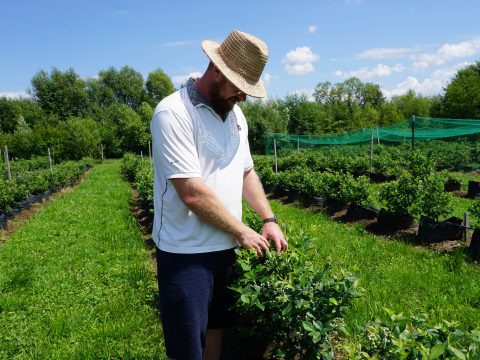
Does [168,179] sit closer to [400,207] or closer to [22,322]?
[22,322]

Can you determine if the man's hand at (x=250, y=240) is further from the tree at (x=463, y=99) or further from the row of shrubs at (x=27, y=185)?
the tree at (x=463, y=99)

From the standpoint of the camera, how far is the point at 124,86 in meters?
62.8

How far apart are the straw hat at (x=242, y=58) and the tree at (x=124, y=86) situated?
6356 cm

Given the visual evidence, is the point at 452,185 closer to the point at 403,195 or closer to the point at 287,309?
the point at 403,195

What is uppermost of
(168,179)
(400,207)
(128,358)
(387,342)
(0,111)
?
(0,111)

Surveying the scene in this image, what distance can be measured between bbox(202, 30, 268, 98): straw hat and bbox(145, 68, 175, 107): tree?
59.6 meters

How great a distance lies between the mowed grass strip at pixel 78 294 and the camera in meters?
3.31

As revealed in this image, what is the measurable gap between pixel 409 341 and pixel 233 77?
1.34 metres

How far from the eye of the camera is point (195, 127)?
1892 millimetres

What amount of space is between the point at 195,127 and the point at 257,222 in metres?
1.68

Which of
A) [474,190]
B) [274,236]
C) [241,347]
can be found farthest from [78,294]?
[474,190]

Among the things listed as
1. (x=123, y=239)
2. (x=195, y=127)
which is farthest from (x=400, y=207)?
(x=195, y=127)

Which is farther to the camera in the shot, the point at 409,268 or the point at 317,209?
the point at 317,209

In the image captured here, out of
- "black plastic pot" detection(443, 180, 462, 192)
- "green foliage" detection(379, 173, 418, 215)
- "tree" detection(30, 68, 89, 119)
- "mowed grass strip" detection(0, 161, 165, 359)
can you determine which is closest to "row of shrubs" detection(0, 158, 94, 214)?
"mowed grass strip" detection(0, 161, 165, 359)
